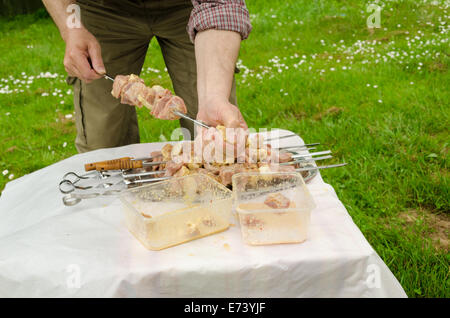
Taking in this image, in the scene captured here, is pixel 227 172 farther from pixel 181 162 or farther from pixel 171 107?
pixel 171 107

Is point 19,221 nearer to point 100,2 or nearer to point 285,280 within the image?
point 285,280

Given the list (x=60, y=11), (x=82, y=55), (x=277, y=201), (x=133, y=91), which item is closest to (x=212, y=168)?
(x=277, y=201)

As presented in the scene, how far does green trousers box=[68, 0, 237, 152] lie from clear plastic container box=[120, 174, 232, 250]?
1.43 m

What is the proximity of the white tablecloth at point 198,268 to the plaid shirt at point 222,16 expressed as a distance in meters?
1.26

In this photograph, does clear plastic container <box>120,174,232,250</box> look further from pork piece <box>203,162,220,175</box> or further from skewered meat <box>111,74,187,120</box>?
skewered meat <box>111,74,187,120</box>

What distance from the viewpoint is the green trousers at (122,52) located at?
295cm

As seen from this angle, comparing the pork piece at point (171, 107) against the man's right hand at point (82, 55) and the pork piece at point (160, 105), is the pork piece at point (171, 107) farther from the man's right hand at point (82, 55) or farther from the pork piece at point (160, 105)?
the man's right hand at point (82, 55)

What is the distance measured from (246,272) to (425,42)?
18.6 ft

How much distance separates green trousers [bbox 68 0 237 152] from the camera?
295 centimetres

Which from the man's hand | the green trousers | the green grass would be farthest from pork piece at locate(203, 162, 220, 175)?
the green grass

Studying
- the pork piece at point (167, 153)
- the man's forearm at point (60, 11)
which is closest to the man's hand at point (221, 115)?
the pork piece at point (167, 153)

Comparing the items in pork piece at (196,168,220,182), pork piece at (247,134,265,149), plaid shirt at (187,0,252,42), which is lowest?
pork piece at (196,168,220,182)

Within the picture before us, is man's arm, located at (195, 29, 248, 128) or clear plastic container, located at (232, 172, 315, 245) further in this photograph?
man's arm, located at (195, 29, 248, 128)

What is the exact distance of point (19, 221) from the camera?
1872mm
